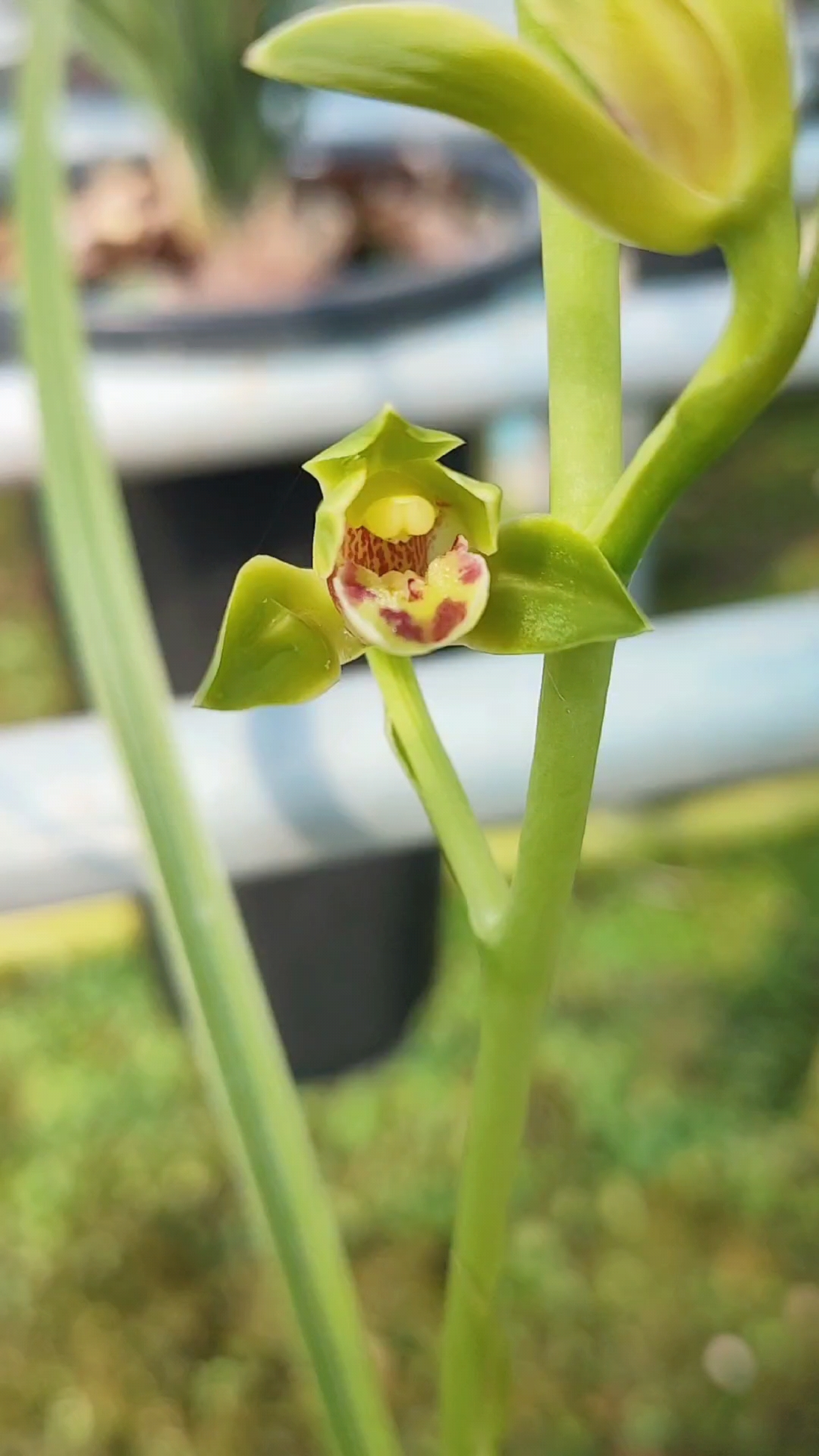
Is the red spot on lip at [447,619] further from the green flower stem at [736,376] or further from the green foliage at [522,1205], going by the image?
the green foliage at [522,1205]

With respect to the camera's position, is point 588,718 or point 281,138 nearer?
point 588,718

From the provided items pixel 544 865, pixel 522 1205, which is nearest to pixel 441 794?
pixel 544 865

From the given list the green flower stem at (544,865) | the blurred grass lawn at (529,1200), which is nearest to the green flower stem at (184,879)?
the green flower stem at (544,865)

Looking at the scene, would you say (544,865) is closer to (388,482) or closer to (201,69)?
(388,482)

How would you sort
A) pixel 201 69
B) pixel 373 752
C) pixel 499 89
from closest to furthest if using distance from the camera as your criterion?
pixel 499 89, pixel 373 752, pixel 201 69

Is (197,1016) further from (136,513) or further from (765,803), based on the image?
(765,803)

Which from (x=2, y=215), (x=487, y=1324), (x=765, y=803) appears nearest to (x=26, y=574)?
(x=2, y=215)

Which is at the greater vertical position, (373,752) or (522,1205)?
(373,752)

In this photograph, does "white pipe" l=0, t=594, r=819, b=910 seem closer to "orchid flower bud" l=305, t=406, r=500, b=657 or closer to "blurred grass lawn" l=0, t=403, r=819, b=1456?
"orchid flower bud" l=305, t=406, r=500, b=657
